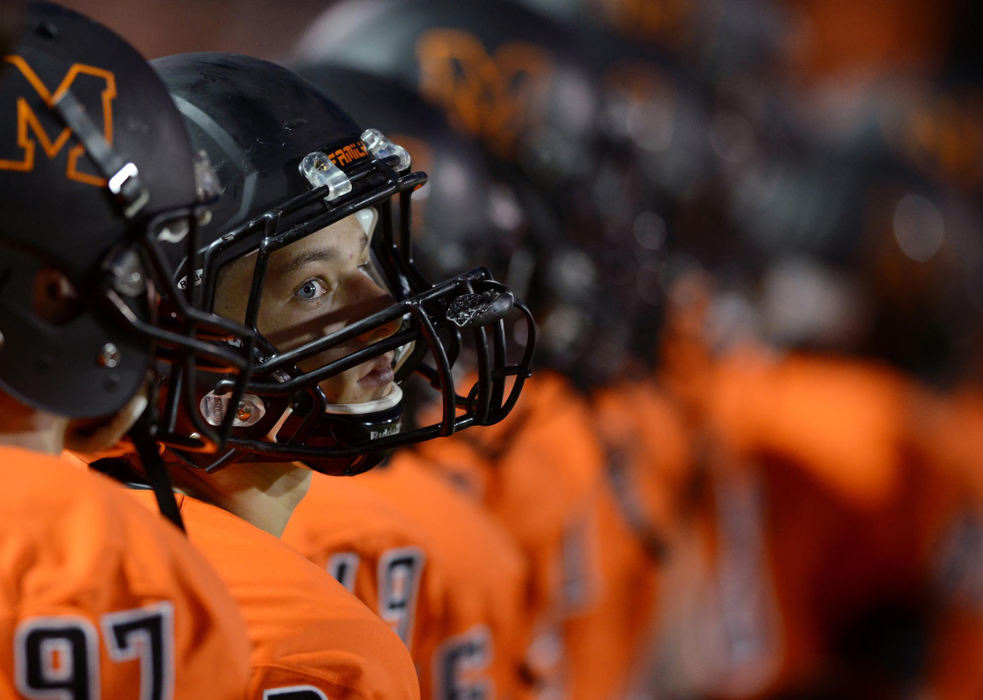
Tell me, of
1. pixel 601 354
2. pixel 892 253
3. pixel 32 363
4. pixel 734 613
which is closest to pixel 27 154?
pixel 32 363

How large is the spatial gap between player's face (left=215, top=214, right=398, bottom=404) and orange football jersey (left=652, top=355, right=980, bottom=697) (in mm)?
1717

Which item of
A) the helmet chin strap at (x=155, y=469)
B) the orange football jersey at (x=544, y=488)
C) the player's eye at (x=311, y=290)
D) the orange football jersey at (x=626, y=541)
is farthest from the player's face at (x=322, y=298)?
the orange football jersey at (x=626, y=541)

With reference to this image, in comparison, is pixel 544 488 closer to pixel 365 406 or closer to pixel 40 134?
pixel 365 406

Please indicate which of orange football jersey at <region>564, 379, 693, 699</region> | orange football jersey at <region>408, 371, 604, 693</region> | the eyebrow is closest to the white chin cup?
the eyebrow

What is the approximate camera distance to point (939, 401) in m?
3.38

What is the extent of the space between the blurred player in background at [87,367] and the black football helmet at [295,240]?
0.41 ft

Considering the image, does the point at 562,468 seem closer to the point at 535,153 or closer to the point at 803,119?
the point at 535,153

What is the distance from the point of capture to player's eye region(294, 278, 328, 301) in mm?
959

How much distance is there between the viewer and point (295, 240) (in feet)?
3.04

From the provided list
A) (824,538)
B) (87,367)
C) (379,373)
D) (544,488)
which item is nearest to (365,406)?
(379,373)

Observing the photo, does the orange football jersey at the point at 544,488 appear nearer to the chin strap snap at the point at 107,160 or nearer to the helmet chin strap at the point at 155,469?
the helmet chin strap at the point at 155,469

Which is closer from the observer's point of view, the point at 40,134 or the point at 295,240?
the point at 40,134

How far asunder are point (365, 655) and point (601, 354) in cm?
122

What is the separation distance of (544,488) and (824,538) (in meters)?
1.39
